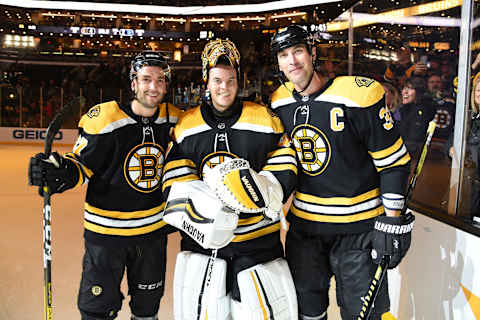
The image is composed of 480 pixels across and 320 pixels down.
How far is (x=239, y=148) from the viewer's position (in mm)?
1542

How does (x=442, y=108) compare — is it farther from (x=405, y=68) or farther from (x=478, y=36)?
(x=405, y=68)

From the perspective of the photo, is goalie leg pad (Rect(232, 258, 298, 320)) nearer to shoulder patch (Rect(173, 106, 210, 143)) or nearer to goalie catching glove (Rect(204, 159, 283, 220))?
goalie catching glove (Rect(204, 159, 283, 220))

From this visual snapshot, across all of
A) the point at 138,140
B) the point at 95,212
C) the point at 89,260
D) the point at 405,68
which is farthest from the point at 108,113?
the point at 405,68

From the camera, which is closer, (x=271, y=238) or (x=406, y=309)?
(x=271, y=238)

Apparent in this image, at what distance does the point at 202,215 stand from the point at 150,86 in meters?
0.62

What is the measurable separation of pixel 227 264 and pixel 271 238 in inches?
7.4

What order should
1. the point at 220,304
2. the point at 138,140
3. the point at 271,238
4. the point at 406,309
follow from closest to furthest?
1. the point at 220,304
2. the point at 271,238
3. the point at 138,140
4. the point at 406,309

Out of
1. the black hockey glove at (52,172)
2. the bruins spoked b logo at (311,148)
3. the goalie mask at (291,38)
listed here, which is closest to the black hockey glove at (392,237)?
the bruins spoked b logo at (311,148)

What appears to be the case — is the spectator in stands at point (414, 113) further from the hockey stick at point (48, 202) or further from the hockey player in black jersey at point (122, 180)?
the hockey stick at point (48, 202)

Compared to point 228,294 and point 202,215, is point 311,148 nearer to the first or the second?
point 202,215

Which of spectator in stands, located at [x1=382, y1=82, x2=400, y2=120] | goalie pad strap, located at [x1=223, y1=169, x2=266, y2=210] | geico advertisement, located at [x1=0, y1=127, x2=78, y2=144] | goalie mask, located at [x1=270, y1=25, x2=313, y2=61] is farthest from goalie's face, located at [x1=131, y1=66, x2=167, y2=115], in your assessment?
geico advertisement, located at [x1=0, y1=127, x2=78, y2=144]

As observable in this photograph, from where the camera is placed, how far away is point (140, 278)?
182 centimetres

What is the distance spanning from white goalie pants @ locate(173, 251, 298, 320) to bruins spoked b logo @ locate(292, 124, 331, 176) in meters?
0.37

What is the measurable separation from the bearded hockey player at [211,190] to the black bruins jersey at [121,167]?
16 cm
